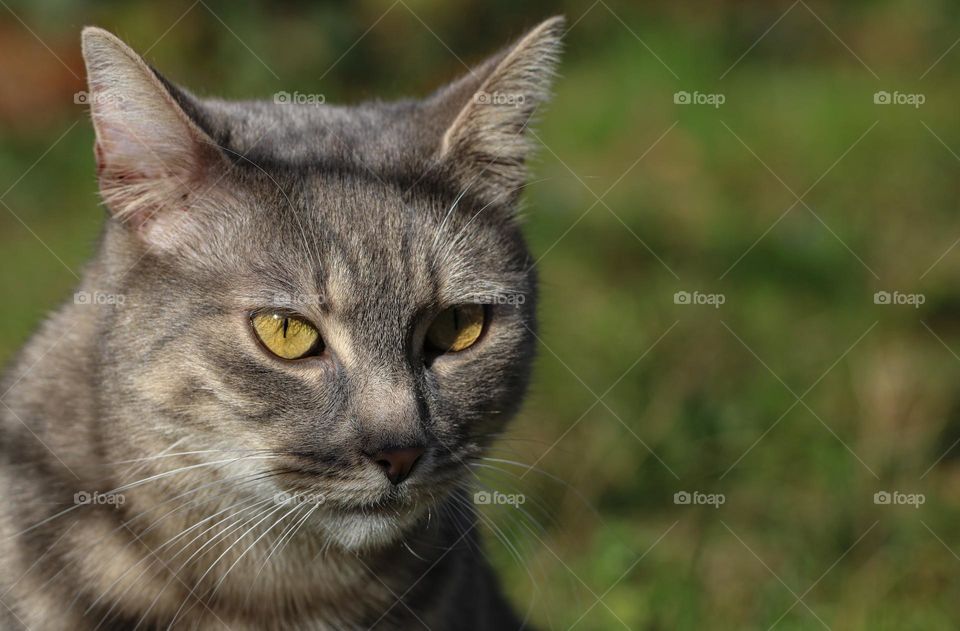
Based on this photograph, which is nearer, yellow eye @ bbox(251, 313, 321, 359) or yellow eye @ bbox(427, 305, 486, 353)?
yellow eye @ bbox(251, 313, 321, 359)

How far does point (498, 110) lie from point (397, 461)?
94 centimetres

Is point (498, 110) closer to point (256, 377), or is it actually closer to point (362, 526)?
point (256, 377)

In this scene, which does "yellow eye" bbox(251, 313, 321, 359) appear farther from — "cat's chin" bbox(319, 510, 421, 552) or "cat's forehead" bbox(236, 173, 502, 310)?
"cat's chin" bbox(319, 510, 421, 552)

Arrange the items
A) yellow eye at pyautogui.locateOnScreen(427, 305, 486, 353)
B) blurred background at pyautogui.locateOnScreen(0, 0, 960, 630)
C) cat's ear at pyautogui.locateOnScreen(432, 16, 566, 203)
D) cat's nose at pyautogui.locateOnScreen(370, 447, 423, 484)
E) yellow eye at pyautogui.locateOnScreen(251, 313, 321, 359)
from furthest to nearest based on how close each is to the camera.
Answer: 1. blurred background at pyautogui.locateOnScreen(0, 0, 960, 630)
2. cat's ear at pyautogui.locateOnScreen(432, 16, 566, 203)
3. yellow eye at pyautogui.locateOnScreen(427, 305, 486, 353)
4. yellow eye at pyautogui.locateOnScreen(251, 313, 321, 359)
5. cat's nose at pyautogui.locateOnScreen(370, 447, 423, 484)

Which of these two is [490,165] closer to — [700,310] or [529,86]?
[529,86]

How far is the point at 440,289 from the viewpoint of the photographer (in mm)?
2434

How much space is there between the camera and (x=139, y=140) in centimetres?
236

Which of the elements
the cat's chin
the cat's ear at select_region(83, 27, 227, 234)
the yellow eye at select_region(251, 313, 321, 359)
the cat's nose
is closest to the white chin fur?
the cat's chin

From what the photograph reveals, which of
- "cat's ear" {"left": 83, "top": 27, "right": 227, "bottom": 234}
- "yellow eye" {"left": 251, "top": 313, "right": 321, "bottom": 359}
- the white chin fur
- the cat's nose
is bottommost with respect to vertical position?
the white chin fur

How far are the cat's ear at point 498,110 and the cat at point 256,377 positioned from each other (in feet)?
0.04

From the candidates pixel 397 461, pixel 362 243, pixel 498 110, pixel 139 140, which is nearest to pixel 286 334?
pixel 362 243

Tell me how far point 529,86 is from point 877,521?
189cm

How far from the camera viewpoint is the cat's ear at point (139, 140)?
7.41 feet

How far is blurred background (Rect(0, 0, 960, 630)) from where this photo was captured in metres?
3.44
